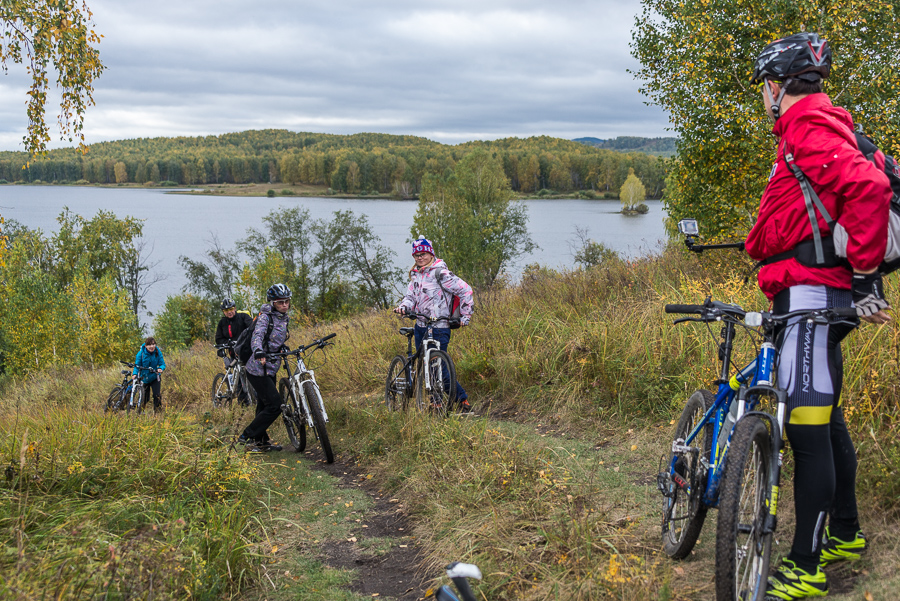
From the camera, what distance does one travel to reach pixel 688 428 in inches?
132

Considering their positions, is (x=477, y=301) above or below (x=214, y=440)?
above

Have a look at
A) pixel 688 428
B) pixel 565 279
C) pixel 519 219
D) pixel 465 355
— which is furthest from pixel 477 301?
pixel 519 219

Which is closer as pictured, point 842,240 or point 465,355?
point 842,240

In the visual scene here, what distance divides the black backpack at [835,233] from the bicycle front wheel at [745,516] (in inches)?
26.0

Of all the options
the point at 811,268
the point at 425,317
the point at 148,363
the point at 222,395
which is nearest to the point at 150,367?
the point at 148,363

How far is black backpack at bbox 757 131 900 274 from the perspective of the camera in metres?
2.32

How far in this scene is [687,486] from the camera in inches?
120

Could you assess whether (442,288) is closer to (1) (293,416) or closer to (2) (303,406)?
(2) (303,406)

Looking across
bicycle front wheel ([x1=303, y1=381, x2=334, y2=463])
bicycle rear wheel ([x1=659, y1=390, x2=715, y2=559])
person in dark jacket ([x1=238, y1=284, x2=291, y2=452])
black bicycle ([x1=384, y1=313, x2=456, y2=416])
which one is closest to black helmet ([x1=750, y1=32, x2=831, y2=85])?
bicycle rear wheel ([x1=659, y1=390, x2=715, y2=559])

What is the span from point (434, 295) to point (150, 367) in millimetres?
7191

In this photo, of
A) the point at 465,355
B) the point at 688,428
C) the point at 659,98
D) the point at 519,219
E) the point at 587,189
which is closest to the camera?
the point at 688,428

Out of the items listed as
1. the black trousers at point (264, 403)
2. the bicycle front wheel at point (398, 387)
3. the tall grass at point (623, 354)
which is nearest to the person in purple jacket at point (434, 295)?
the bicycle front wheel at point (398, 387)

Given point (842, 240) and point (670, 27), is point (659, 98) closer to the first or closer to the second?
point (670, 27)

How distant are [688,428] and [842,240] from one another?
1.34 metres
